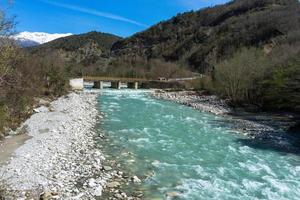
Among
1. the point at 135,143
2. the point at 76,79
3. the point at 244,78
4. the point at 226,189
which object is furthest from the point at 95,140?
the point at 76,79

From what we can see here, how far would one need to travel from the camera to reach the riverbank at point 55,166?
1149 centimetres

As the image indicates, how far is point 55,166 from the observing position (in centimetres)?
1437

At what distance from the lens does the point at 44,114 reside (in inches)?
1136

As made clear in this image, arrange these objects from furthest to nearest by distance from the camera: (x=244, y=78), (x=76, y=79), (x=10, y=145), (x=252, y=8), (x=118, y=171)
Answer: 1. (x=252, y=8)
2. (x=76, y=79)
3. (x=244, y=78)
4. (x=10, y=145)
5. (x=118, y=171)

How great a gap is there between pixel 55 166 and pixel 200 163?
21.3 feet

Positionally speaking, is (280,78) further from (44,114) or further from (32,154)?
(32,154)

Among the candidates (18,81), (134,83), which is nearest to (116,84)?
(134,83)

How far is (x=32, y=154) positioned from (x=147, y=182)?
5.45m

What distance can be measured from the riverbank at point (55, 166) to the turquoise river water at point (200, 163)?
1.51 m

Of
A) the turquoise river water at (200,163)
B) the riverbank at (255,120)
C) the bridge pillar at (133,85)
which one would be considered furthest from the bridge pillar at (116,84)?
the turquoise river water at (200,163)

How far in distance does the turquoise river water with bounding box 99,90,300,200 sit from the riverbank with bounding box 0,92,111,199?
1.51m

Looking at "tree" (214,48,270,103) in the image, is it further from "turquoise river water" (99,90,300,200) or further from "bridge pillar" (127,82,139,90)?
"bridge pillar" (127,82,139,90)

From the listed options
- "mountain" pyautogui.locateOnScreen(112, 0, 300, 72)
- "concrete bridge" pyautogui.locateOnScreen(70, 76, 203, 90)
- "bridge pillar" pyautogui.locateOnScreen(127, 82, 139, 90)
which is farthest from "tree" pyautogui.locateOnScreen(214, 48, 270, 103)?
"bridge pillar" pyautogui.locateOnScreen(127, 82, 139, 90)

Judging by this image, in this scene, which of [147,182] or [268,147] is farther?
[268,147]
